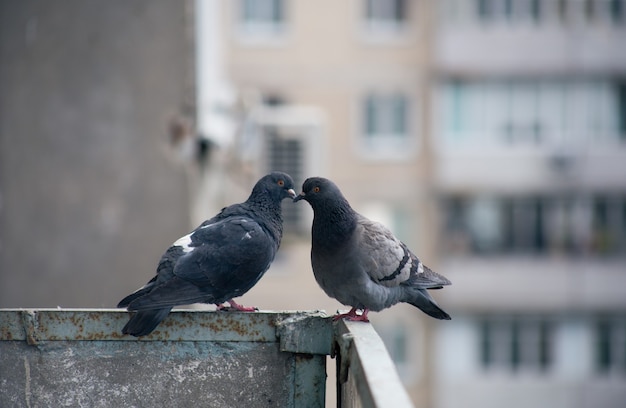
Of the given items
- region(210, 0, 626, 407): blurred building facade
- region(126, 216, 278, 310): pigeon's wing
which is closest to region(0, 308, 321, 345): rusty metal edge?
region(126, 216, 278, 310): pigeon's wing

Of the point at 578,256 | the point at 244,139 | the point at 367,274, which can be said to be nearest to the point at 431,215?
the point at 578,256

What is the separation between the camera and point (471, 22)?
23938 millimetres

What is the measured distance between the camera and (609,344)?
982 inches

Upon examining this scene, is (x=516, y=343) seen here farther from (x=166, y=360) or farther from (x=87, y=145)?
(x=166, y=360)

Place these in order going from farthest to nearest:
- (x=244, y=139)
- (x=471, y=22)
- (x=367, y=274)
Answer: (x=471, y=22) < (x=244, y=139) < (x=367, y=274)

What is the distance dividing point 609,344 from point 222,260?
2133 centimetres

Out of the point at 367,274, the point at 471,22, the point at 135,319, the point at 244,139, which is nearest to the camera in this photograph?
the point at 135,319

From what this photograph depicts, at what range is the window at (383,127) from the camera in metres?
24.9

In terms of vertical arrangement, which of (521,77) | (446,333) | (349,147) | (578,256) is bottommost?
(446,333)

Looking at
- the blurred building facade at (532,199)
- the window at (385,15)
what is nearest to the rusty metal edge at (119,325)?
the blurred building facade at (532,199)

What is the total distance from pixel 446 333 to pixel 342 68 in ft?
21.5

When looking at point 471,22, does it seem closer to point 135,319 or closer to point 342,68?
point 342,68

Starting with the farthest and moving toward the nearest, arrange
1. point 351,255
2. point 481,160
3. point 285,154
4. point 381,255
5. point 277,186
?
point 481,160, point 285,154, point 277,186, point 381,255, point 351,255

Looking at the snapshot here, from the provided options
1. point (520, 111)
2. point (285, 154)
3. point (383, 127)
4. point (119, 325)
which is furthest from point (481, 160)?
point (119, 325)
